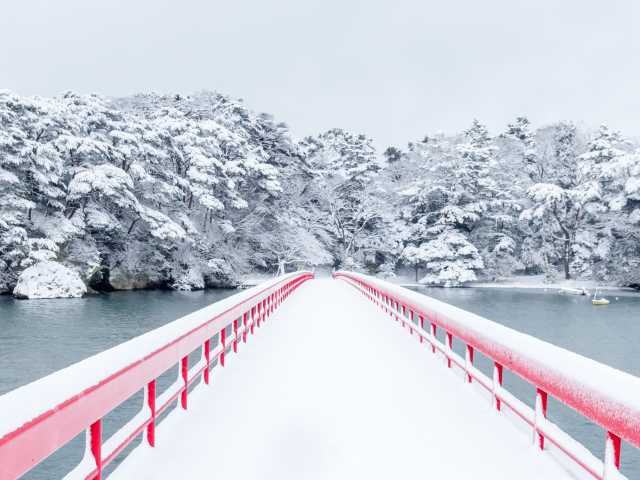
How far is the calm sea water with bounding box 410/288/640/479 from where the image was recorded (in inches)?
456

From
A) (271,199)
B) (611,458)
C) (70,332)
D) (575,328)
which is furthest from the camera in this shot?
(271,199)

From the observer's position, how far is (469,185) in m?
56.6

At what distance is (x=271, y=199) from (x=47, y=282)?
932 inches

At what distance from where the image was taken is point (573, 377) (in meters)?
2.91

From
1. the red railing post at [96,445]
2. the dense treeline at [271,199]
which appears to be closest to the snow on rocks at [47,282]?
the dense treeline at [271,199]

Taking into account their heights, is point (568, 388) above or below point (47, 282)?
above

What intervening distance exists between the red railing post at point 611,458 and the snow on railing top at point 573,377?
0.43 ft

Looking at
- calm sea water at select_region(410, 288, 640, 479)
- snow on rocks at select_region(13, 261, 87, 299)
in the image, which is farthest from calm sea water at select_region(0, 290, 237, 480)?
calm sea water at select_region(410, 288, 640, 479)

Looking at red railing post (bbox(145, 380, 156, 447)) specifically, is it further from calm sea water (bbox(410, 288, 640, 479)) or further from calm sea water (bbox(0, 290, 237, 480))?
calm sea water (bbox(410, 288, 640, 479))

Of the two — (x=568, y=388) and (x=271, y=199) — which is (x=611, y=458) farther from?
(x=271, y=199)

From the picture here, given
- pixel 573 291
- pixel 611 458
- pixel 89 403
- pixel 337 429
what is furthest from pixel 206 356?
pixel 573 291

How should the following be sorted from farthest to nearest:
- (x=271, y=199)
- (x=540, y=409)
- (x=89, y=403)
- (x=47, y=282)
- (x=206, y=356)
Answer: (x=271, y=199)
(x=47, y=282)
(x=206, y=356)
(x=540, y=409)
(x=89, y=403)

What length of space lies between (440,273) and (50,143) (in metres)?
36.3

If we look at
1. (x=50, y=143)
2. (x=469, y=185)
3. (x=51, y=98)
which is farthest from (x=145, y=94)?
(x=469, y=185)
